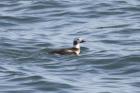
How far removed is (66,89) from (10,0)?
13565 mm

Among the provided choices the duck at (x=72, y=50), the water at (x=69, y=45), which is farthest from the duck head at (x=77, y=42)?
the water at (x=69, y=45)

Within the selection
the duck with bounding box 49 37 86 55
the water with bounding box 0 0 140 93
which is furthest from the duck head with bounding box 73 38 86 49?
the water with bounding box 0 0 140 93

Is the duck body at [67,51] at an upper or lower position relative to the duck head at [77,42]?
lower

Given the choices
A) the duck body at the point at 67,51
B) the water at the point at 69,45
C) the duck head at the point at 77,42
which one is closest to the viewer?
the water at the point at 69,45

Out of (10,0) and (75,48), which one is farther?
(10,0)

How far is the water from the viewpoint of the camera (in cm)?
1867

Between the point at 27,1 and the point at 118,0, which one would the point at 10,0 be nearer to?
the point at 27,1

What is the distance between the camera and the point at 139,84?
18516mm

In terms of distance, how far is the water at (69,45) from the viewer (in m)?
18.7

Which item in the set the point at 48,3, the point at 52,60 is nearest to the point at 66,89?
the point at 52,60

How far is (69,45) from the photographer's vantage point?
23.8m

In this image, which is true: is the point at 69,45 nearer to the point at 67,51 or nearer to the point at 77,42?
the point at 77,42

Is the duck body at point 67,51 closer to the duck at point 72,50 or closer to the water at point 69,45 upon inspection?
the duck at point 72,50

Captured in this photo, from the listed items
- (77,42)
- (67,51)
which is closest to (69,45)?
(77,42)
